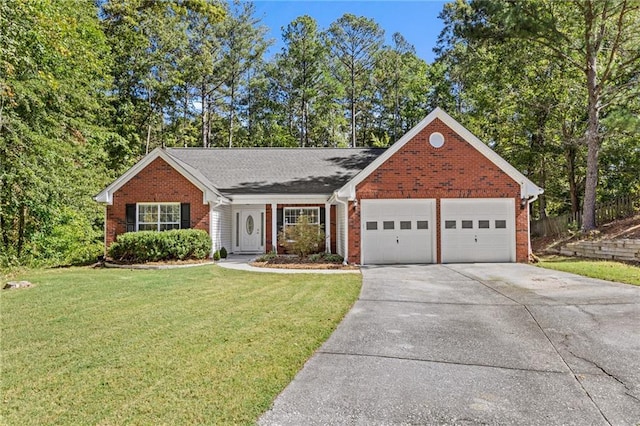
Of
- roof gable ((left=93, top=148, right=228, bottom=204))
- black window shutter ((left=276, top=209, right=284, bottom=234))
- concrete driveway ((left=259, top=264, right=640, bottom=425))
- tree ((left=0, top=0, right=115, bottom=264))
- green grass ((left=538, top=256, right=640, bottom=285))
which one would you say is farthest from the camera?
black window shutter ((left=276, top=209, right=284, bottom=234))

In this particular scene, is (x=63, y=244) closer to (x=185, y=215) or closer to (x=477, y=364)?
(x=185, y=215)

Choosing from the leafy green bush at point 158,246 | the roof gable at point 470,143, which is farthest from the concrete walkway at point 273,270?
the roof gable at point 470,143

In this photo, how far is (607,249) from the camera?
14.1 m

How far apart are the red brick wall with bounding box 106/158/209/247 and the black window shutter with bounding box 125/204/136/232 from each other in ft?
0.42

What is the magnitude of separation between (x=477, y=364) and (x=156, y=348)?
3.86m

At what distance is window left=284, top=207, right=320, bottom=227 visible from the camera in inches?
655

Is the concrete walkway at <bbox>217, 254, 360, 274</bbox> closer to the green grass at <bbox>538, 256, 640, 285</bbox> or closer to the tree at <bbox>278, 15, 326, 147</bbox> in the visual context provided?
the green grass at <bbox>538, 256, 640, 285</bbox>

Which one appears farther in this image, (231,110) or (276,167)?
(231,110)

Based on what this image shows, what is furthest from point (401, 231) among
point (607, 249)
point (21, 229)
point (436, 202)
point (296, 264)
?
point (21, 229)

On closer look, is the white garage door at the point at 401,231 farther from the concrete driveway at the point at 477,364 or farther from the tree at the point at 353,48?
the tree at the point at 353,48

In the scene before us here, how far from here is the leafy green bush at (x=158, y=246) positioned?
13734 millimetres

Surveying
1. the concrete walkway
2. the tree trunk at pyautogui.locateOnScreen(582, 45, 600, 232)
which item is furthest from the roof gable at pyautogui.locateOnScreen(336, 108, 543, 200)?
the tree trunk at pyautogui.locateOnScreen(582, 45, 600, 232)

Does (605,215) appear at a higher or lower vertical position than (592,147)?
lower

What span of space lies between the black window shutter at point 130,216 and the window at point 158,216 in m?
0.18
